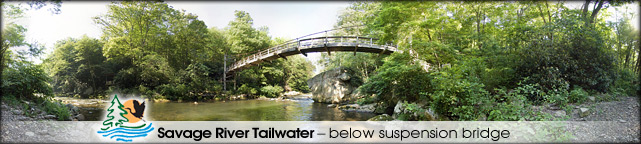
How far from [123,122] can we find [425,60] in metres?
6.84

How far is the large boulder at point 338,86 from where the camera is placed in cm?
1322

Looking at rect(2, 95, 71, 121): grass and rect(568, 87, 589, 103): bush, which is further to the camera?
rect(568, 87, 589, 103): bush

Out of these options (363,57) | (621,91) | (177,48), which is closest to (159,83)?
(177,48)

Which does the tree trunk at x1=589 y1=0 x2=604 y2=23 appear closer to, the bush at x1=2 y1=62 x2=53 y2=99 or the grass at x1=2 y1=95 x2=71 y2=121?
the grass at x1=2 y1=95 x2=71 y2=121

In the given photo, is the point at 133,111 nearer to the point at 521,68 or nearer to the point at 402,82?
the point at 402,82

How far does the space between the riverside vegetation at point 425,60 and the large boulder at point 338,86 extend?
7.23 feet

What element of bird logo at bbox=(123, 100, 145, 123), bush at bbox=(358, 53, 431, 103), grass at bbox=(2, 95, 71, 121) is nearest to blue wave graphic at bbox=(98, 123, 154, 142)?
bird logo at bbox=(123, 100, 145, 123)

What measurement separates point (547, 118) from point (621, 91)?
3034 mm

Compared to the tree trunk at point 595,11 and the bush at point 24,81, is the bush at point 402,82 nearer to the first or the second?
the tree trunk at point 595,11

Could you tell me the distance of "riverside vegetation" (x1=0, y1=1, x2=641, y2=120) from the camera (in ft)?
16.2

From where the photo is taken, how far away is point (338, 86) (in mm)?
13406

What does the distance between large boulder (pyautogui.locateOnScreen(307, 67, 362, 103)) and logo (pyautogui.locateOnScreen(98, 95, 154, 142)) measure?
986cm

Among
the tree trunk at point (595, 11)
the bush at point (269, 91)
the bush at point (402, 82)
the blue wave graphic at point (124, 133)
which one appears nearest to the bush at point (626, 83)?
the tree trunk at point (595, 11)

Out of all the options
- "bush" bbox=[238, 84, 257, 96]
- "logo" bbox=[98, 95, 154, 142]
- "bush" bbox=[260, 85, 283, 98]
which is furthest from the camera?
"bush" bbox=[260, 85, 283, 98]
